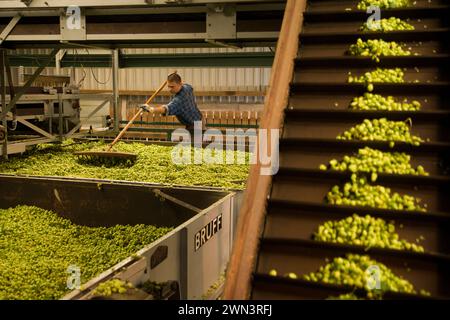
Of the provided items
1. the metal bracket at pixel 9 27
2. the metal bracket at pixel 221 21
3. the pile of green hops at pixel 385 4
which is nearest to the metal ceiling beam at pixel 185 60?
the metal bracket at pixel 9 27

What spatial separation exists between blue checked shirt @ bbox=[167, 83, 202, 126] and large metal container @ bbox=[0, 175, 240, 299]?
8.32 feet

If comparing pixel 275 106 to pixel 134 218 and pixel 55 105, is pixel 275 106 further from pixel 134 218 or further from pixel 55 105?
pixel 55 105

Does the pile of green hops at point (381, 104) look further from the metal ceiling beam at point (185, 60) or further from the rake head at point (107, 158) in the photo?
the metal ceiling beam at point (185, 60)

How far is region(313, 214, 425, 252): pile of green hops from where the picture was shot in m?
2.58

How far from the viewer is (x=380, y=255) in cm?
256

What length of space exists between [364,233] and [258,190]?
0.65m

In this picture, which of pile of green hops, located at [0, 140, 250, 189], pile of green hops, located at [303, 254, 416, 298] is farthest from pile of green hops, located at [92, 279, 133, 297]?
pile of green hops, located at [0, 140, 250, 189]

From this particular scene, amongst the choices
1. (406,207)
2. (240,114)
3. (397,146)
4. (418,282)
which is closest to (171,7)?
(397,146)

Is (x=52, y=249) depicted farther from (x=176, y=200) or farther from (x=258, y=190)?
(x=258, y=190)

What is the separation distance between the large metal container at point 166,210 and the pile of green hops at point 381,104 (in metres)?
1.50

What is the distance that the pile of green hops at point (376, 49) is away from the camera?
3.33 m

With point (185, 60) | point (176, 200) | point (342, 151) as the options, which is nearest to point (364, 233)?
point (342, 151)

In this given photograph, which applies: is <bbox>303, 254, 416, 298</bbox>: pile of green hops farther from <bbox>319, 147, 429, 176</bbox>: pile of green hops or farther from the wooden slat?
<bbox>319, 147, 429, 176</bbox>: pile of green hops

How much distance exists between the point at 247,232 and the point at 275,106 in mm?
913
